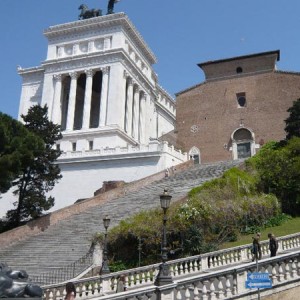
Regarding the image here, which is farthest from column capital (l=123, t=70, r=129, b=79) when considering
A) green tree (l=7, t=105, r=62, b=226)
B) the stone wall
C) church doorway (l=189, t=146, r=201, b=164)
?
green tree (l=7, t=105, r=62, b=226)

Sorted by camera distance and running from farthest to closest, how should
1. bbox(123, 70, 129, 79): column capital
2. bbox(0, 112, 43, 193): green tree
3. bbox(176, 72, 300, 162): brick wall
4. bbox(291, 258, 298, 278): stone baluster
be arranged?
bbox(123, 70, 129, 79): column capital
bbox(176, 72, 300, 162): brick wall
bbox(0, 112, 43, 193): green tree
bbox(291, 258, 298, 278): stone baluster

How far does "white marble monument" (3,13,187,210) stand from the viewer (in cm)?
4669

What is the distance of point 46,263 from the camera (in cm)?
1888

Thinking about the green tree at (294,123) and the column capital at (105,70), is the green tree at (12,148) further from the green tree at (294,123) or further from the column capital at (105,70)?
the column capital at (105,70)

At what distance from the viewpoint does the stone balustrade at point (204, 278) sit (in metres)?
9.48

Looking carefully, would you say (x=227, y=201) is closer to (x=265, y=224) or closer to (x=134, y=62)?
(x=265, y=224)

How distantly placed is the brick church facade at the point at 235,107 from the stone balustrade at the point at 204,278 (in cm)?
3047

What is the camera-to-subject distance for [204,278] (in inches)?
381

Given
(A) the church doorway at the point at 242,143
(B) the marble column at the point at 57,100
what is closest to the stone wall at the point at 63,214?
(A) the church doorway at the point at 242,143

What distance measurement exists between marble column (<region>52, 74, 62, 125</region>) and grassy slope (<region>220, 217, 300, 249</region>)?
1365 inches

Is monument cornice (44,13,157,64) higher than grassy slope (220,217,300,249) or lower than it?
higher

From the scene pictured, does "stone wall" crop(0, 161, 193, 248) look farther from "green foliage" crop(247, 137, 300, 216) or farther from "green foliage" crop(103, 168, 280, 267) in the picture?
"green foliage" crop(247, 137, 300, 216)

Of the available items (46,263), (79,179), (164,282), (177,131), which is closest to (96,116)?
(177,131)

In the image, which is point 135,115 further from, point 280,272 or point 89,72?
point 280,272
